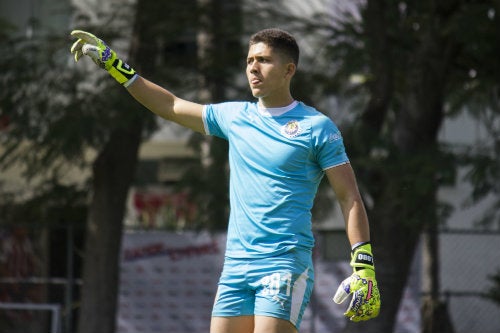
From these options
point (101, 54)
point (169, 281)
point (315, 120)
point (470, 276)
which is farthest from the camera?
point (470, 276)

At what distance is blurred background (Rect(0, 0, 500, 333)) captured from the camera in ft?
36.2

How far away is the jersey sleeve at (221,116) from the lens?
5.41 m

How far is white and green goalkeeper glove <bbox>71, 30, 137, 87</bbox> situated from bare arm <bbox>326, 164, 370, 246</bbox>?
4.45 feet

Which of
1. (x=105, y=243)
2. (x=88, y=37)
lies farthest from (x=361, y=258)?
(x=105, y=243)

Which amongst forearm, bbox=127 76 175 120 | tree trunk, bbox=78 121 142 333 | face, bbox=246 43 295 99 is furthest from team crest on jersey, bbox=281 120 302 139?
tree trunk, bbox=78 121 142 333

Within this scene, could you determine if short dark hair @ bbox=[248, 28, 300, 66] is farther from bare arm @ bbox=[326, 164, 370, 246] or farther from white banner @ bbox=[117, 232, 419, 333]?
white banner @ bbox=[117, 232, 419, 333]

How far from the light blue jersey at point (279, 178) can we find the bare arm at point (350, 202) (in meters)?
0.06

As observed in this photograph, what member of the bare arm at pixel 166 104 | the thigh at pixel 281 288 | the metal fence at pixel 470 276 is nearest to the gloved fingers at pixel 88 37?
the bare arm at pixel 166 104

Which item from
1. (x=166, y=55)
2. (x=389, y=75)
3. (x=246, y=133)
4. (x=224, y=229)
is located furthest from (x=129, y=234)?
(x=246, y=133)

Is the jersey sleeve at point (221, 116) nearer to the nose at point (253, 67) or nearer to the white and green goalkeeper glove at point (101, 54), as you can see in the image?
the nose at point (253, 67)

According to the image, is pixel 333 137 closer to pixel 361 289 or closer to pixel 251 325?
pixel 361 289

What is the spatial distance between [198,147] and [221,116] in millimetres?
7494

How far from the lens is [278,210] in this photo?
507cm

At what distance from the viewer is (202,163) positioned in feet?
42.7
